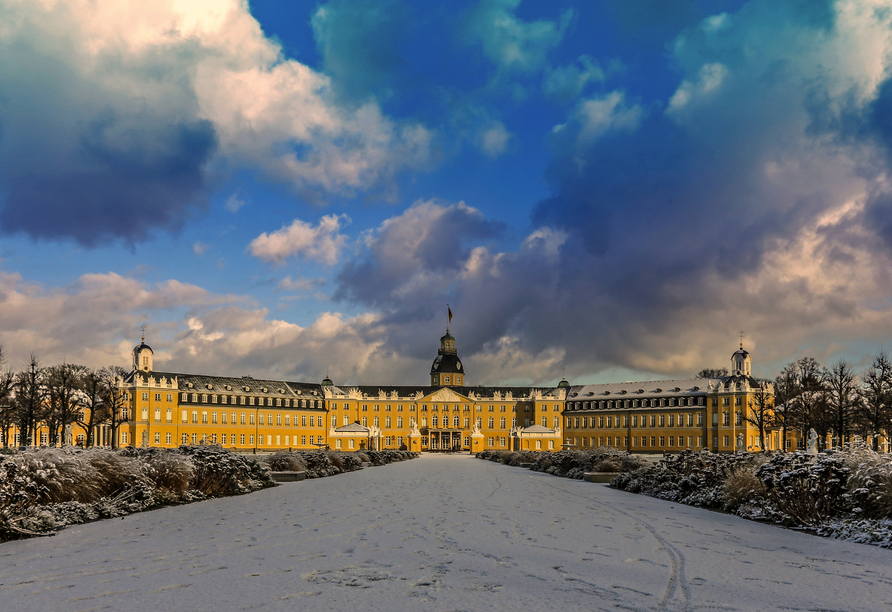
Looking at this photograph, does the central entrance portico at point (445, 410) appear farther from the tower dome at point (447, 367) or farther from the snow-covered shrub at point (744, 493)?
the snow-covered shrub at point (744, 493)

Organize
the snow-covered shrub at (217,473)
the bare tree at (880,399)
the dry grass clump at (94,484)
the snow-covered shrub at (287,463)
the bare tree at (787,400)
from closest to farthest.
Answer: the dry grass clump at (94,484) → the snow-covered shrub at (217,473) → the snow-covered shrub at (287,463) → the bare tree at (880,399) → the bare tree at (787,400)

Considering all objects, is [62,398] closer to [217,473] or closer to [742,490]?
[217,473]

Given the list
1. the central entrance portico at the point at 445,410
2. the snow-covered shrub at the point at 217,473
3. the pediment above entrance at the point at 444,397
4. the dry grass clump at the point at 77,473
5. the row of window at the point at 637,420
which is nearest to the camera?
the dry grass clump at the point at 77,473

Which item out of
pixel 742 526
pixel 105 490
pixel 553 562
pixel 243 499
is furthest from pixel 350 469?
pixel 553 562

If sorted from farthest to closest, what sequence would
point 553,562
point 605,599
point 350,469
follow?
1. point 350,469
2. point 553,562
3. point 605,599

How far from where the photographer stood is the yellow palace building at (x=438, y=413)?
99.6 m

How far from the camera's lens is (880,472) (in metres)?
12.5

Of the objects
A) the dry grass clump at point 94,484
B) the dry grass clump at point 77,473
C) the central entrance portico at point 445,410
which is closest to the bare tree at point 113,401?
the central entrance portico at point 445,410

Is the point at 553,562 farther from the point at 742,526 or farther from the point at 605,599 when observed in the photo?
the point at 742,526

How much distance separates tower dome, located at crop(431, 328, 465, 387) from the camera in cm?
13062

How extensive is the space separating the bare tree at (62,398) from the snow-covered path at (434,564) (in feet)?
157

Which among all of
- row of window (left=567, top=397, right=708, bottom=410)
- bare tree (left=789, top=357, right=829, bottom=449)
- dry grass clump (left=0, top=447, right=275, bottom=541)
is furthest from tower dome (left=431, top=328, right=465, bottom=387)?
dry grass clump (left=0, top=447, right=275, bottom=541)

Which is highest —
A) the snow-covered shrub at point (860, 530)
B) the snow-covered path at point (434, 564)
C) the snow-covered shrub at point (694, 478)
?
the snow-covered path at point (434, 564)

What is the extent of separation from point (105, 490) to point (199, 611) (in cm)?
970
